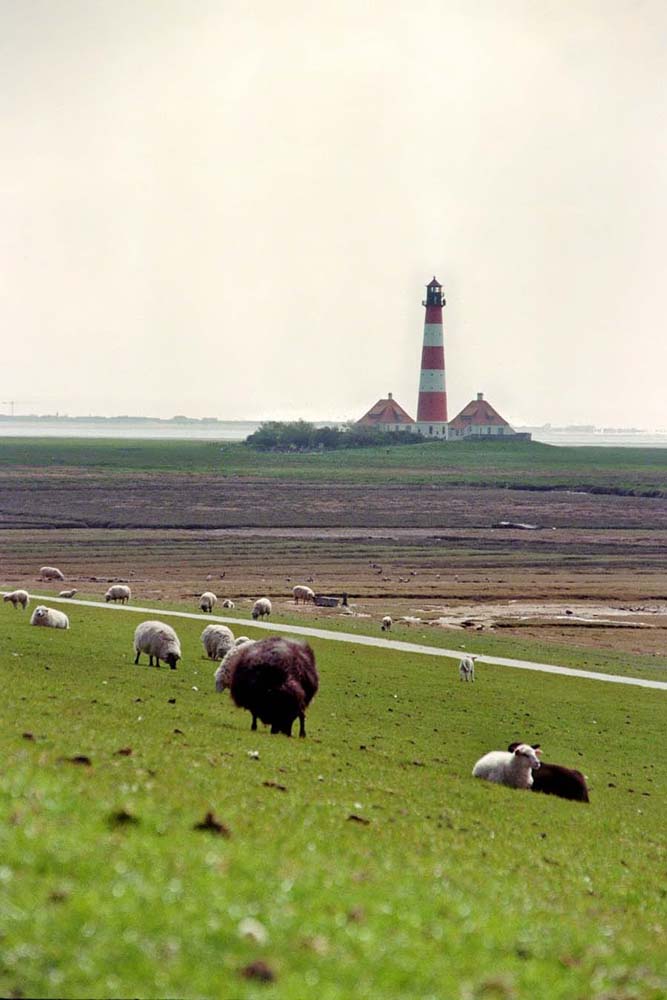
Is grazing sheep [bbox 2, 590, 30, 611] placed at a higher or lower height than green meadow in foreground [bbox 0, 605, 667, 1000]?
lower

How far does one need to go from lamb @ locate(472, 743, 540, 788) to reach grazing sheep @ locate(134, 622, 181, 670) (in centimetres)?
1175

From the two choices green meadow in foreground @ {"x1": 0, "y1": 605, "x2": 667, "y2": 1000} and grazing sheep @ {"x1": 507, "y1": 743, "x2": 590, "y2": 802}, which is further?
grazing sheep @ {"x1": 507, "y1": 743, "x2": 590, "y2": 802}

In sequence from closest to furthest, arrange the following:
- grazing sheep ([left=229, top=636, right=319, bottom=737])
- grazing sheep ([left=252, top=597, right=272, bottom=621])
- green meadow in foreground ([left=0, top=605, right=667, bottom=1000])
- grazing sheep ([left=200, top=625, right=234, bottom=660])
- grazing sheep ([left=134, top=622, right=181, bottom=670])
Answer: green meadow in foreground ([left=0, top=605, right=667, bottom=1000]), grazing sheep ([left=229, top=636, right=319, bottom=737]), grazing sheep ([left=134, top=622, right=181, bottom=670]), grazing sheep ([left=200, top=625, right=234, bottom=660]), grazing sheep ([left=252, top=597, right=272, bottom=621])

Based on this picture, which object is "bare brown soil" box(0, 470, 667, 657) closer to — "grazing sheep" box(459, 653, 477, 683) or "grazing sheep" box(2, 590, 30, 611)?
"grazing sheep" box(2, 590, 30, 611)

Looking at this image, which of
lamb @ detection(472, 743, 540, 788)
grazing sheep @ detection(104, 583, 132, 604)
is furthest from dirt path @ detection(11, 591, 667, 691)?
lamb @ detection(472, 743, 540, 788)

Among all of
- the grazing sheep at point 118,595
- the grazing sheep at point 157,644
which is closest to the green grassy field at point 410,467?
the grazing sheep at point 118,595

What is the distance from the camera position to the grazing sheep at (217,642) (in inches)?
1395

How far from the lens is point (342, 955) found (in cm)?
940

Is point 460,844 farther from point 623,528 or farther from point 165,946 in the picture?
point 623,528

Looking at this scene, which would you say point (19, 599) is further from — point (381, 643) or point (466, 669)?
point (466, 669)

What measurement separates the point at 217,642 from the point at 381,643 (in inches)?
405

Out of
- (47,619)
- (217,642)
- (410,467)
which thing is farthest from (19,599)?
(410,467)

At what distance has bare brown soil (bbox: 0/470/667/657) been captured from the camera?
204ft

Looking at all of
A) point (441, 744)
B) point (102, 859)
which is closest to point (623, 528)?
point (441, 744)
